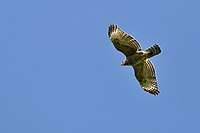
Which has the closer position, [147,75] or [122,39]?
[122,39]

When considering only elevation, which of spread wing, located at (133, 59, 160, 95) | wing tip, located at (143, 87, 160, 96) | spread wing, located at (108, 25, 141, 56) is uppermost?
spread wing, located at (108, 25, 141, 56)

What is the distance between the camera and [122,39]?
2530cm

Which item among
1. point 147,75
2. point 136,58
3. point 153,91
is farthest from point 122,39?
point 153,91

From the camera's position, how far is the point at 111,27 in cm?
2530

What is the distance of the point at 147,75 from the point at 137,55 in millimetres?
1339

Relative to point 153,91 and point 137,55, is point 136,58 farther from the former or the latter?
point 153,91

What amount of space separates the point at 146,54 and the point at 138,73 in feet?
5.63

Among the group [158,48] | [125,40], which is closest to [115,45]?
[125,40]

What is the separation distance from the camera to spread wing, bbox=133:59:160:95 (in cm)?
2602

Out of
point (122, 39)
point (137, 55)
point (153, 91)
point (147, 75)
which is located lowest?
point (153, 91)

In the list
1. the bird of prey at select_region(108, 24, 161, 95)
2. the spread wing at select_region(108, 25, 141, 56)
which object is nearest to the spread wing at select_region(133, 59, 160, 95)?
the bird of prey at select_region(108, 24, 161, 95)

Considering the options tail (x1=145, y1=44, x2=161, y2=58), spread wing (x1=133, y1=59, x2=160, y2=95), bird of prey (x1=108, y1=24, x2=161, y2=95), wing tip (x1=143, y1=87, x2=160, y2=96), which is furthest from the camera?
spread wing (x1=133, y1=59, x2=160, y2=95)

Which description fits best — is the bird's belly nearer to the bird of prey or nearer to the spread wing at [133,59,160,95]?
the bird of prey

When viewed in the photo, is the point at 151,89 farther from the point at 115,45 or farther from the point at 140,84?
the point at 115,45
